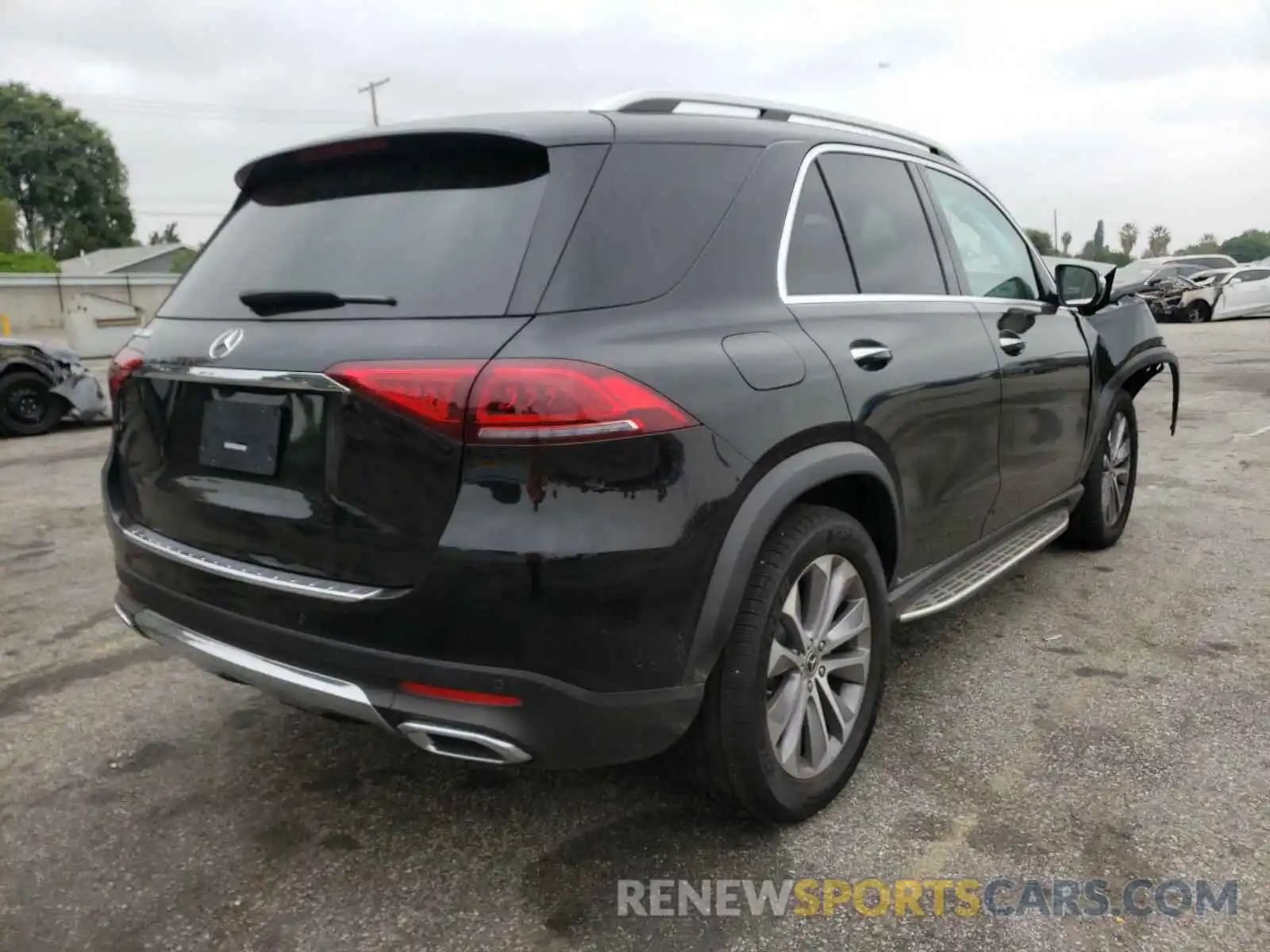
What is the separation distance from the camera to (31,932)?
2.22 m

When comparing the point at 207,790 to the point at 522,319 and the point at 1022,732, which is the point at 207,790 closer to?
the point at 522,319

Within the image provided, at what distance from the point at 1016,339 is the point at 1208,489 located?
356 cm

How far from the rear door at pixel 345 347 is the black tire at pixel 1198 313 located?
25.5 m

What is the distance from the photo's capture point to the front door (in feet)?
11.5

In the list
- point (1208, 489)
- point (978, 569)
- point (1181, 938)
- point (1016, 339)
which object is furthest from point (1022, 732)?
point (1208, 489)

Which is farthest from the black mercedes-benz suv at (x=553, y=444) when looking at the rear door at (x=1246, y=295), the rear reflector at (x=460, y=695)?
the rear door at (x=1246, y=295)

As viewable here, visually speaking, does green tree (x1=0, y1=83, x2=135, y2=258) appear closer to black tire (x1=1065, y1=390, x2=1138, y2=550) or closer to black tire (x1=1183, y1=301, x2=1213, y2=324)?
black tire (x1=1183, y1=301, x2=1213, y2=324)

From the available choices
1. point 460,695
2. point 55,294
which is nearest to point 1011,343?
point 460,695

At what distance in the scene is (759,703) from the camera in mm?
2307

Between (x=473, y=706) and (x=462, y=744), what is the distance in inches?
3.7

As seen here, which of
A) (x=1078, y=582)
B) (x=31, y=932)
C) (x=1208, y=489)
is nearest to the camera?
(x=31, y=932)

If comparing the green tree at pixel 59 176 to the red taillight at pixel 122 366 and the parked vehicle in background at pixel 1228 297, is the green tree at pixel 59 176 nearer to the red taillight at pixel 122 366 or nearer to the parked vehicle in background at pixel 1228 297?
the parked vehicle in background at pixel 1228 297

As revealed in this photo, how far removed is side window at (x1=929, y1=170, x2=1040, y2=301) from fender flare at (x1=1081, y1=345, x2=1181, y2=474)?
761 millimetres

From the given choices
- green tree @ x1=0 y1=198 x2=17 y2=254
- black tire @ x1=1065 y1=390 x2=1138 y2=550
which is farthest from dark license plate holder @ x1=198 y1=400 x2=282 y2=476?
green tree @ x1=0 y1=198 x2=17 y2=254
